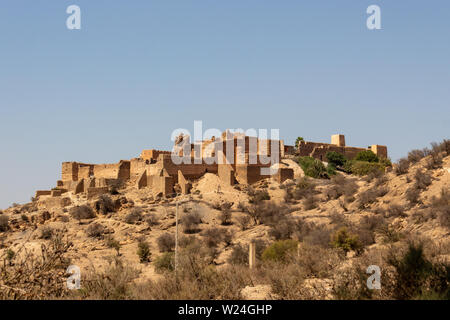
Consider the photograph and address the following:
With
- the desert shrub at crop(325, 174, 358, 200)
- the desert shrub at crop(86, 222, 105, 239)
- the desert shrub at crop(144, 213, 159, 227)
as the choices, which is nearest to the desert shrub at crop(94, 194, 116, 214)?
the desert shrub at crop(86, 222, 105, 239)

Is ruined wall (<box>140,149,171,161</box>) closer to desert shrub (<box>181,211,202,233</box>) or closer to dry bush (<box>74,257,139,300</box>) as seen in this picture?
desert shrub (<box>181,211,202,233</box>)

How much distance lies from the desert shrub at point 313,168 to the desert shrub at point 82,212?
17.9 m

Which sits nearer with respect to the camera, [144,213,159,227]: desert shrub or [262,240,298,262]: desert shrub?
[262,240,298,262]: desert shrub

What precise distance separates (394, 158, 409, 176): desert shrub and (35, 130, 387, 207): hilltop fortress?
8.75m

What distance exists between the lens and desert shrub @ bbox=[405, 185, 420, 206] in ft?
79.9

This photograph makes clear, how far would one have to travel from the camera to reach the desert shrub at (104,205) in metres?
32.1

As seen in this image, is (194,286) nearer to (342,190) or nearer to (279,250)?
(279,250)

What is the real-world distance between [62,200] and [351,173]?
2570cm

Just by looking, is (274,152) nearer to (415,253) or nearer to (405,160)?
(405,160)

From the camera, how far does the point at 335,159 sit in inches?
1933

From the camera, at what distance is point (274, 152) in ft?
133

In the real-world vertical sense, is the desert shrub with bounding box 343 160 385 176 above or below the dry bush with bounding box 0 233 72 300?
above

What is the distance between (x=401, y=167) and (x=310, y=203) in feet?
18.5
